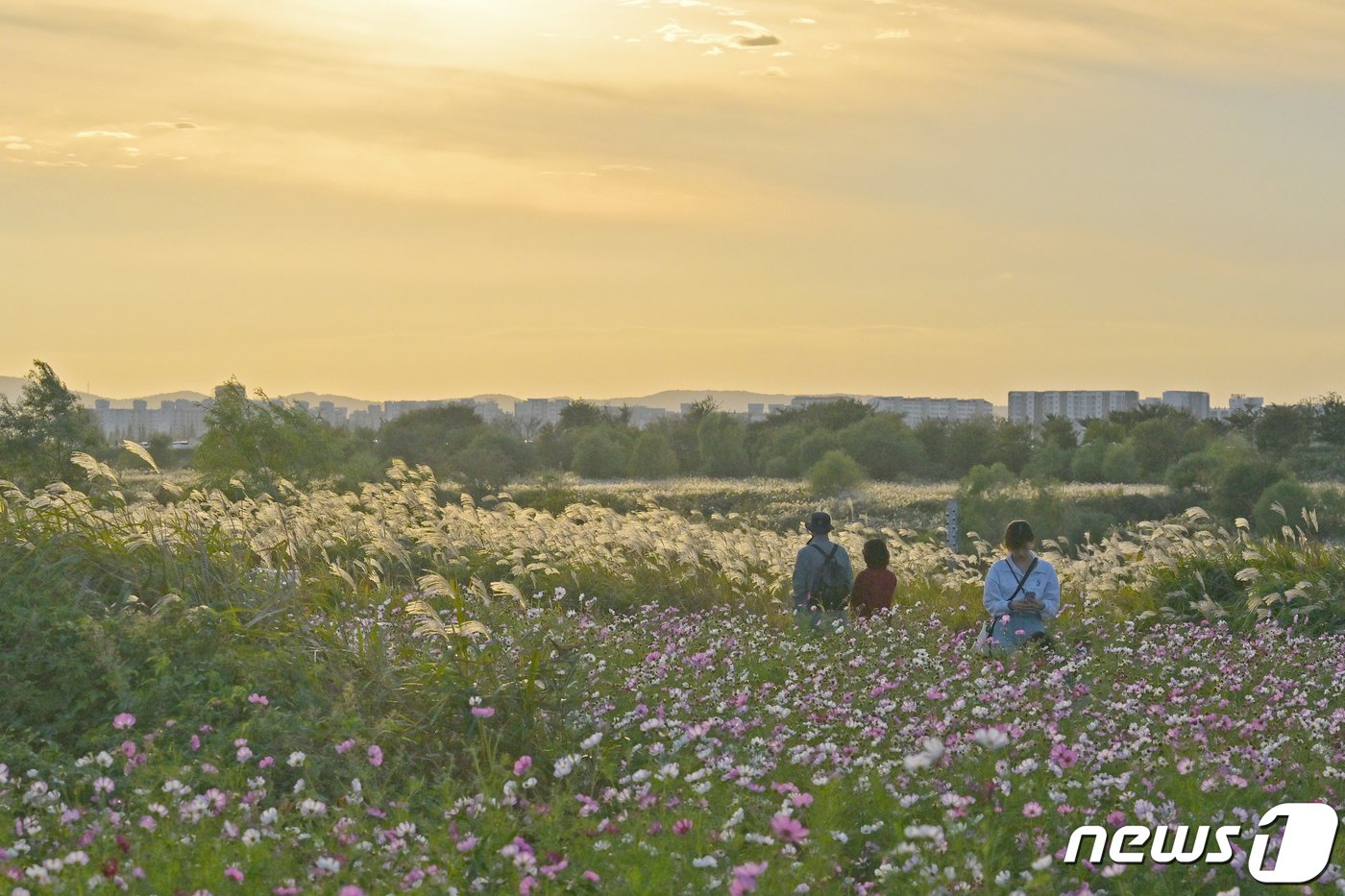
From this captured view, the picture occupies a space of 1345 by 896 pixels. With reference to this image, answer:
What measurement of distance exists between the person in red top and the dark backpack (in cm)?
13

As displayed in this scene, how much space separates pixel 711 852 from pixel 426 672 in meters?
3.03

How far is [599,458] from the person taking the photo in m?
79.3

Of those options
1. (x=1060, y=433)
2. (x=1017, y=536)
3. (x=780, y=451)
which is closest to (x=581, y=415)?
(x=780, y=451)

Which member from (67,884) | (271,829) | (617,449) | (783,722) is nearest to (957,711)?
(783,722)

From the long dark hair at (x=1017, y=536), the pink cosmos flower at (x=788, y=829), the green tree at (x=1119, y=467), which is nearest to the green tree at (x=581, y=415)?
the green tree at (x=1119, y=467)

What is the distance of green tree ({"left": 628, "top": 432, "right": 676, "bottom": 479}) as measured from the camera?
79.0 m

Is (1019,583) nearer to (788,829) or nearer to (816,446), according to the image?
(788,829)

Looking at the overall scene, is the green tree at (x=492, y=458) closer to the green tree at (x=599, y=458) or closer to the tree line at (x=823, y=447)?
the tree line at (x=823, y=447)

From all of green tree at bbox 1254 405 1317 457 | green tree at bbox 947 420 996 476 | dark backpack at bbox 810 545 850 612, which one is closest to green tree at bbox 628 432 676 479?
green tree at bbox 947 420 996 476

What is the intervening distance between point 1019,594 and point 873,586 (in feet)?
5.85

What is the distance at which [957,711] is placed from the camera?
7270mm

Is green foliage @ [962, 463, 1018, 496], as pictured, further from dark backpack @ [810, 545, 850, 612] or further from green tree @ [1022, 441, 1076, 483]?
dark backpack @ [810, 545, 850, 612]

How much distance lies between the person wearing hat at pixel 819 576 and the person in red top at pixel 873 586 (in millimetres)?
155

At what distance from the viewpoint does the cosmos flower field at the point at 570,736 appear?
4.51 metres
